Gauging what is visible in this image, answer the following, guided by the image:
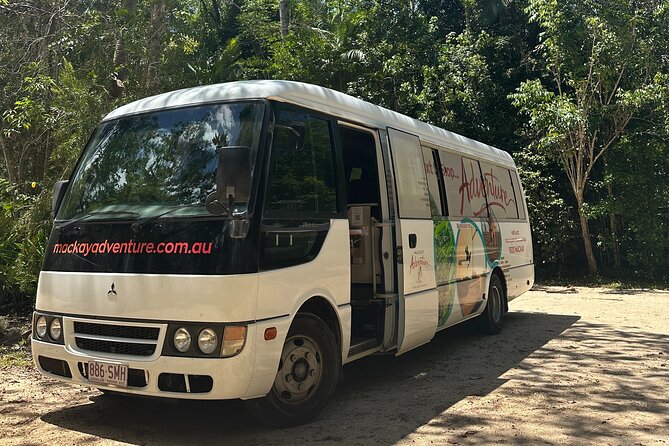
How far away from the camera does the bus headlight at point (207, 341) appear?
13.4ft

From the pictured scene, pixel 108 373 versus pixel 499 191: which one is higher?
pixel 499 191

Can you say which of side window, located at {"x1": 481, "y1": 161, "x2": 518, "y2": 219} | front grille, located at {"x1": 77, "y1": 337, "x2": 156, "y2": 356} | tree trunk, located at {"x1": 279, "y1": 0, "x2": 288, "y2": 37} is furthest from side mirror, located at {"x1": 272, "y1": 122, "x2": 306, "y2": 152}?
tree trunk, located at {"x1": 279, "y1": 0, "x2": 288, "y2": 37}

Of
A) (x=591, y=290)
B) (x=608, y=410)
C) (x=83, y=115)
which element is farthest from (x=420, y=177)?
(x=591, y=290)

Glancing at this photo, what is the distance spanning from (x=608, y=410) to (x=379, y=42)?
51.8 feet

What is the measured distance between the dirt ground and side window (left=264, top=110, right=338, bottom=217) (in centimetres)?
174

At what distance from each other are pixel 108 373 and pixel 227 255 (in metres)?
1.22

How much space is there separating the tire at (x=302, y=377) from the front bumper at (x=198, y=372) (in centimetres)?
24

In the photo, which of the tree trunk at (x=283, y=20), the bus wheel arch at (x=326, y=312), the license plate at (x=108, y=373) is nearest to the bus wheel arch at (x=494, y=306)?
the bus wheel arch at (x=326, y=312)

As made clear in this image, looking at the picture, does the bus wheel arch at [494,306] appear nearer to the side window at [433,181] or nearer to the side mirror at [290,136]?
the side window at [433,181]

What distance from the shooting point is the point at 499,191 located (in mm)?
9516

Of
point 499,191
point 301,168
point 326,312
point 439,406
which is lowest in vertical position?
point 439,406

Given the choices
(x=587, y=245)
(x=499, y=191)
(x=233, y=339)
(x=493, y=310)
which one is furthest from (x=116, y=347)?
(x=587, y=245)

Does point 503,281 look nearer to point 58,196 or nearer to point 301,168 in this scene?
point 301,168

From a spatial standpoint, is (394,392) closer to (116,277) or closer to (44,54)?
(116,277)
